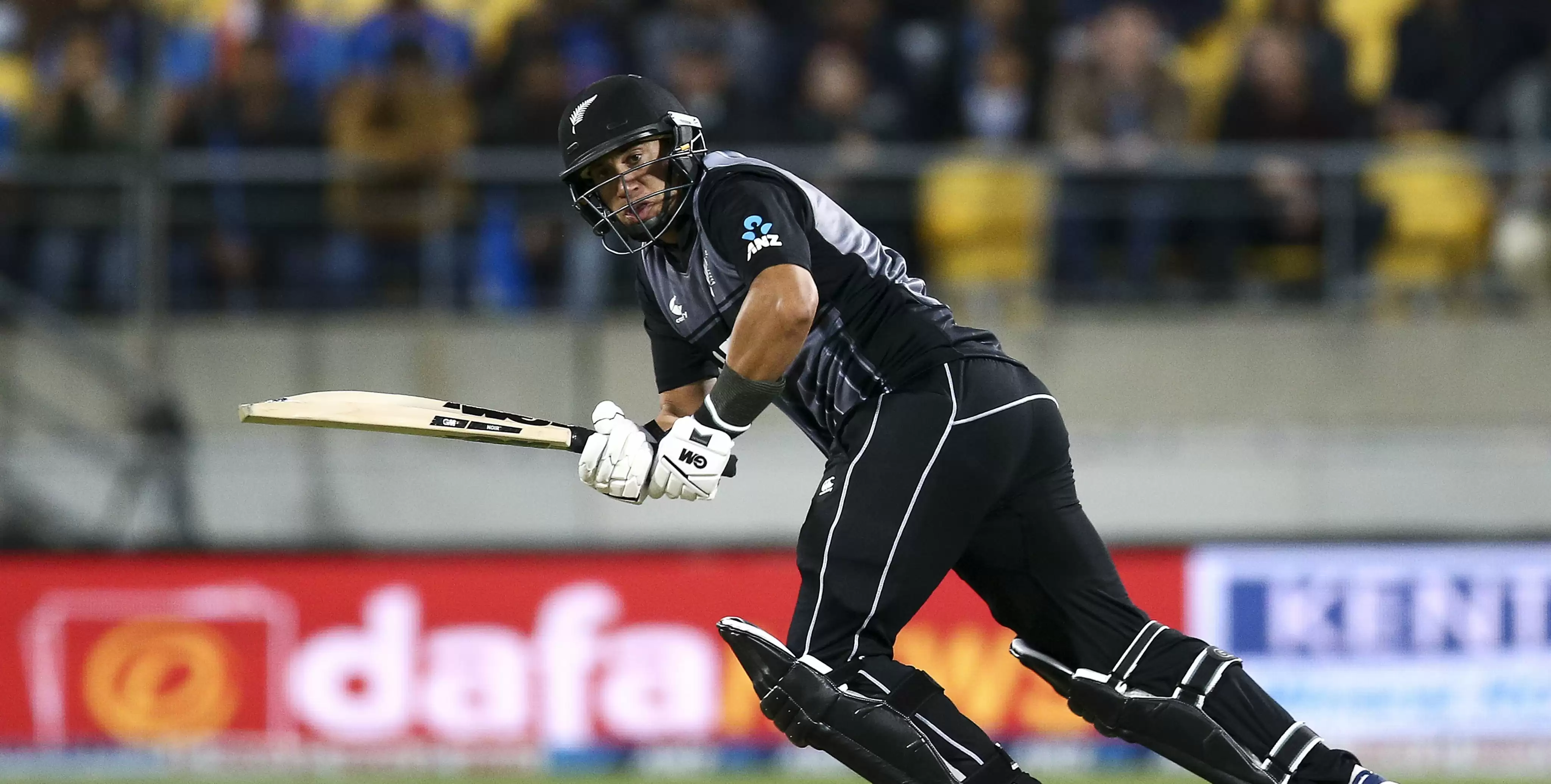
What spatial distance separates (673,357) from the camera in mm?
5410

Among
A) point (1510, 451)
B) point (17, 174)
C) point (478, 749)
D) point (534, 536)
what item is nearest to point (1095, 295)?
point (1510, 451)

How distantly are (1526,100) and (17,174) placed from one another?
822cm

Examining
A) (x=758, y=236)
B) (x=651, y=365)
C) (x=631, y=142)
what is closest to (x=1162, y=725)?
(x=758, y=236)

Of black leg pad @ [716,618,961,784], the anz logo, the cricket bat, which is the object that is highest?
the anz logo

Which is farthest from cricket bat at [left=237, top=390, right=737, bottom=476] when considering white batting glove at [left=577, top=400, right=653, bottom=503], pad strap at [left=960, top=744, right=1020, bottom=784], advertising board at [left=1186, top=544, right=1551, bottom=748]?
advertising board at [left=1186, top=544, right=1551, bottom=748]

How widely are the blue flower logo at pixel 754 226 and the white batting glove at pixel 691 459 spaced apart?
1.62 ft

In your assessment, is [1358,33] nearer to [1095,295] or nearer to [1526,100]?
[1526,100]

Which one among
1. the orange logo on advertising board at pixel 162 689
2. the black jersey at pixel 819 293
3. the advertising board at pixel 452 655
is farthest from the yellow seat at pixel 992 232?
the black jersey at pixel 819 293

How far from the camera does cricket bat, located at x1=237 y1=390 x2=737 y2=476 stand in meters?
5.09

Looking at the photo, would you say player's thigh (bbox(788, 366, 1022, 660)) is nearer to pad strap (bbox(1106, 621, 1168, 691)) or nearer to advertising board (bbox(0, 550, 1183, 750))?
pad strap (bbox(1106, 621, 1168, 691))

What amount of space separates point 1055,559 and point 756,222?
1.15 metres

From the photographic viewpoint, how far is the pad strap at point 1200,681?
501cm

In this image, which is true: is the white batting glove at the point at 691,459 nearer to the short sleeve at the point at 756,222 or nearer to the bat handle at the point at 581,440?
the bat handle at the point at 581,440

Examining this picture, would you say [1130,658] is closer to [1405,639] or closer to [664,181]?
[664,181]
